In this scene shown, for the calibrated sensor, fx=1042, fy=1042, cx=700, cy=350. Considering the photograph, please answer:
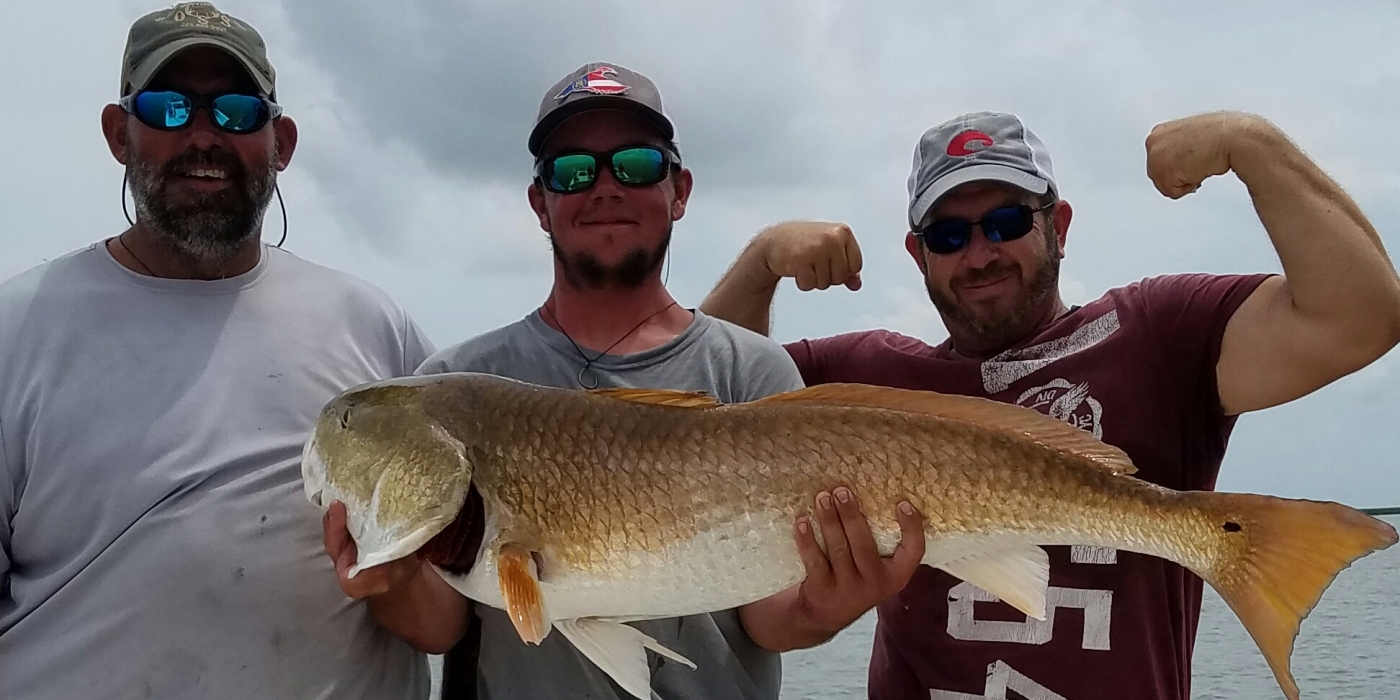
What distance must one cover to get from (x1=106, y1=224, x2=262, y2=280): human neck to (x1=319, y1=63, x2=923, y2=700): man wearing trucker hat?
2.71 feet

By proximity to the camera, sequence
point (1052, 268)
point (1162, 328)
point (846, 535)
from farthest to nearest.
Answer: point (1052, 268), point (1162, 328), point (846, 535)

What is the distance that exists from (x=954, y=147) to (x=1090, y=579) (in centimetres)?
171

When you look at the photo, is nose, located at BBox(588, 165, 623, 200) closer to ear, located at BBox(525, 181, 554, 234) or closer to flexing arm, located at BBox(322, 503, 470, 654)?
ear, located at BBox(525, 181, 554, 234)

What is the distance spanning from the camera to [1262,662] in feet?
63.9

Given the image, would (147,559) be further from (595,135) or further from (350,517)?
(595,135)

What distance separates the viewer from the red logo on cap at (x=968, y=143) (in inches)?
161

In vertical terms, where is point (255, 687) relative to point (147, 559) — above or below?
below

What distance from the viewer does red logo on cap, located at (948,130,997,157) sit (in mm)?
4098

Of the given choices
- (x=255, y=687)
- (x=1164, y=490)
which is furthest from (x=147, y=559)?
(x=1164, y=490)

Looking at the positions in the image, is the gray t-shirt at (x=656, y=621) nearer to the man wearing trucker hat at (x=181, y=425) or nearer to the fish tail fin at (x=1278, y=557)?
the man wearing trucker hat at (x=181, y=425)

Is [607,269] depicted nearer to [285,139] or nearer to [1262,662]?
[285,139]

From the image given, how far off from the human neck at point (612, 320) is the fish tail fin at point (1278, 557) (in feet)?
5.75

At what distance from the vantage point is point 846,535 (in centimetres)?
278

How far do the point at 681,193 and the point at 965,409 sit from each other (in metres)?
1.38
